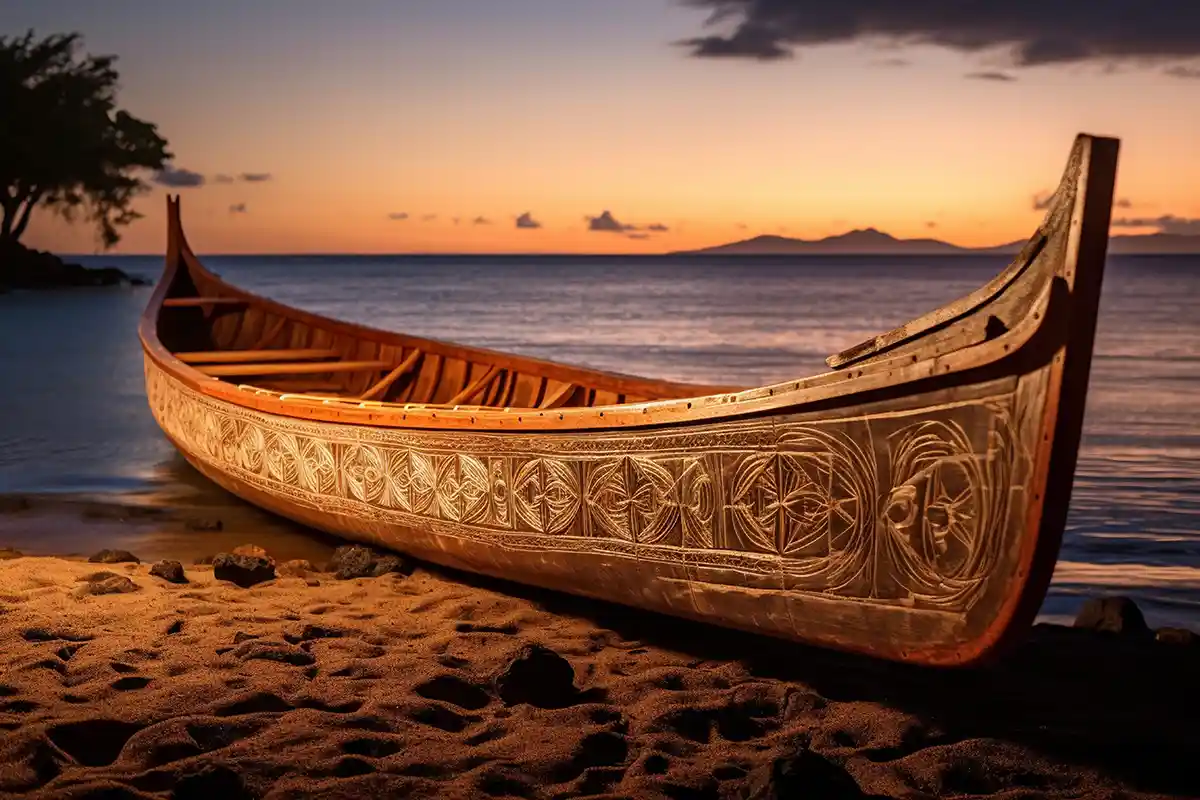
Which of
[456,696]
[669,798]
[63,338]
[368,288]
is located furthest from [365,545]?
A: [368,288]

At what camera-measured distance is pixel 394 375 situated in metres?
6.97

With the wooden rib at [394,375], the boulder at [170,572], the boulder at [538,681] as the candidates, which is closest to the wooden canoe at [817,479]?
the boulder at [538,681]

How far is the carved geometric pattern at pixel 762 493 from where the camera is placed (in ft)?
8.86

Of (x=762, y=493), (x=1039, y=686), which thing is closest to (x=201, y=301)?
(x=762, y=493)

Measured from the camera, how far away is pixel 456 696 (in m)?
3.27

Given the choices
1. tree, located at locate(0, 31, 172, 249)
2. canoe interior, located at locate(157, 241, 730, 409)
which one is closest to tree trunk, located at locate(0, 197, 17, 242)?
tree, located at locate(0, 31, 172, 249)

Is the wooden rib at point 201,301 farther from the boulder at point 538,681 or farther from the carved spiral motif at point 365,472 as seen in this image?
the boulder at point 538,681

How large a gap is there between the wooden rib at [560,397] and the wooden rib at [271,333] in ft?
11.8

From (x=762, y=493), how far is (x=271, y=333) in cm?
645

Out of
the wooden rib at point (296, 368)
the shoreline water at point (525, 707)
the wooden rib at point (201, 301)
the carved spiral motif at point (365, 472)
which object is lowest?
the shoreline water at point (525, 707)

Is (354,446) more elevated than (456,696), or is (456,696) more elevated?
(354,446)

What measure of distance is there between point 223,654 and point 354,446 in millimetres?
1461

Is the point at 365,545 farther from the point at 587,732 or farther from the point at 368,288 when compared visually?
the point at 368,288

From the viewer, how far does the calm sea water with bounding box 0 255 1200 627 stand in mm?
6500
